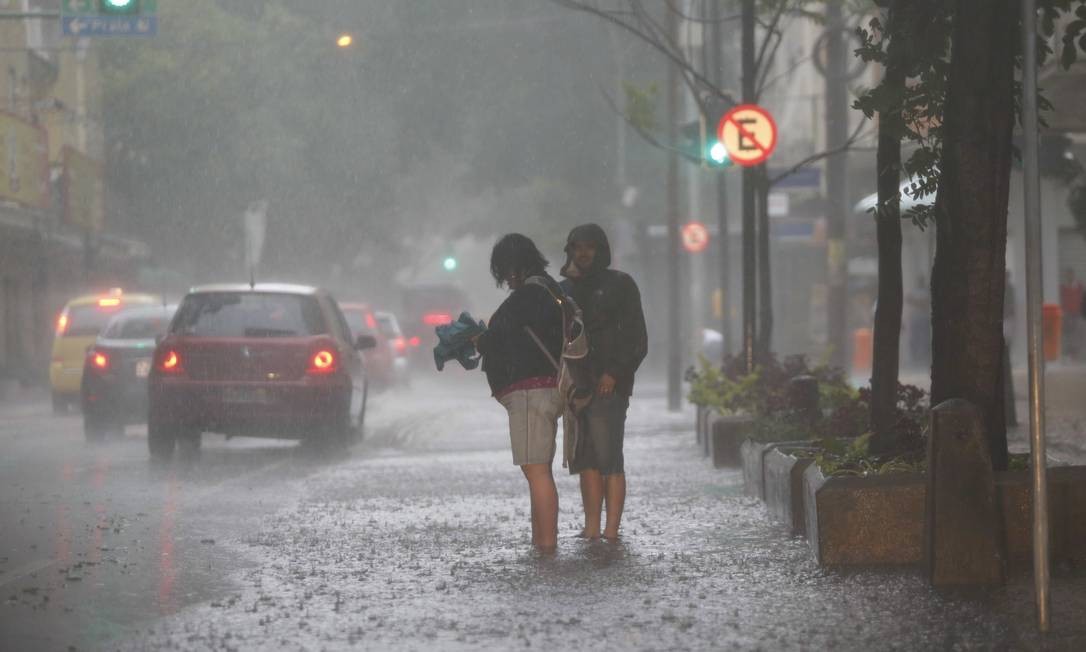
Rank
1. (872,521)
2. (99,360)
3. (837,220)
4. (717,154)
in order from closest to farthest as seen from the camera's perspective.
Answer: (872,521)
(717,154)
(99,360)
(837,220)

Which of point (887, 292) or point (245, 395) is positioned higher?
point (887, 292)

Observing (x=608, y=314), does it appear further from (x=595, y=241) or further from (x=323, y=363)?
(x=323, y=363)

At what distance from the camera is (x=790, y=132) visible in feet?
168

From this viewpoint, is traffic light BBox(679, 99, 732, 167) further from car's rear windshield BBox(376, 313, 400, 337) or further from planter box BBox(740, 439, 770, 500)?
car's rear windshield BBox(376, 313, 400, 337)

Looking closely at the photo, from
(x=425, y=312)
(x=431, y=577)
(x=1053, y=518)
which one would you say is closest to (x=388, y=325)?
(x=425, y=312)

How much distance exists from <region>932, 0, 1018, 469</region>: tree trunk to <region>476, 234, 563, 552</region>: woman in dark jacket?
1978 millimetres

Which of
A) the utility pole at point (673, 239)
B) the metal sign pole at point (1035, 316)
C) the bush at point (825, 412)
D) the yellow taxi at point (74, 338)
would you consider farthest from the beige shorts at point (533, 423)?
the yellow taxi at point (74, 338)

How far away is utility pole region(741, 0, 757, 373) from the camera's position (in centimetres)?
1711

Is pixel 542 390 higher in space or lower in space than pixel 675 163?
lower

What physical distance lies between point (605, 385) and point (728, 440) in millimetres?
5502

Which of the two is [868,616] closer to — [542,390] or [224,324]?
→ [542,390]

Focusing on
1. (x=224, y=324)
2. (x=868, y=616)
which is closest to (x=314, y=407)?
(x=224, y=324)

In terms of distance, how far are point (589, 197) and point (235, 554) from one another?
127ft

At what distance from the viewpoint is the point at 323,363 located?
17.4 meters
